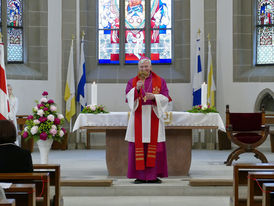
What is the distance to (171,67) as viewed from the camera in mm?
→ 13242

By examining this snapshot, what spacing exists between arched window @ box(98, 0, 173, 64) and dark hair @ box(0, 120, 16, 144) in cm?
960

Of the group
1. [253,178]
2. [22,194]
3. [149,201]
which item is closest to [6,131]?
[22,194]

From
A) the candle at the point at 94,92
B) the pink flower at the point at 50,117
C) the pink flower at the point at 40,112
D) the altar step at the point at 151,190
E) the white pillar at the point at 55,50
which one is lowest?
the altar step at the point at 151,190

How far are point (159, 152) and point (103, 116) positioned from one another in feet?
3.27

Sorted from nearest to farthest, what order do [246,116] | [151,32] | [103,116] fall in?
[103,116], [246,116], [151,32]

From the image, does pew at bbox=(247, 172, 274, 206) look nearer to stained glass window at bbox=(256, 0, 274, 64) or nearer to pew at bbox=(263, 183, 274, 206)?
pew at bbox=(263, 183, 274, 206)

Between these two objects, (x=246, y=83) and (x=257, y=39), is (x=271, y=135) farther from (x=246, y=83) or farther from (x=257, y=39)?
(x=257, y=39)

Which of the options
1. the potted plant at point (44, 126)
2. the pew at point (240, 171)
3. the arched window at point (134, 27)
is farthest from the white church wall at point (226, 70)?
the pew at point (240, 171)

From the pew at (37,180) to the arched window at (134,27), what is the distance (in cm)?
936

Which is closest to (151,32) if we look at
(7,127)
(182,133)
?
(182,133)

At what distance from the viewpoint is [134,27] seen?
13.5 m

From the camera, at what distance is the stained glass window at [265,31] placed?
12.9 m

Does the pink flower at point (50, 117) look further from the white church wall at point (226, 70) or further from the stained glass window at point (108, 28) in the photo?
the stained glass window at point (108, 28)

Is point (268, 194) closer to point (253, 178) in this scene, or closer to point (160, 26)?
point (253, 178)
